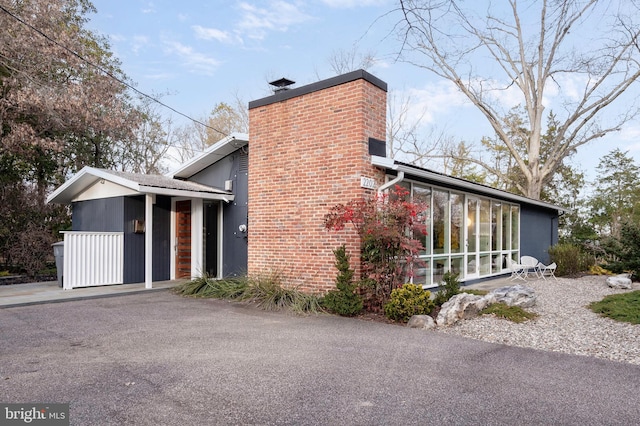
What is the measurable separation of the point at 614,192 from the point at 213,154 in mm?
24924

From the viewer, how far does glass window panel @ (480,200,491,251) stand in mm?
11320

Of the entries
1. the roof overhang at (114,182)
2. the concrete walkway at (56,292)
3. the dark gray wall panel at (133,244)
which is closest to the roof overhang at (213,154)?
the roof overhang at (114,182)

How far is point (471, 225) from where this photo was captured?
10.7 m

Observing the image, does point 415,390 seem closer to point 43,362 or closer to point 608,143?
point 43,362

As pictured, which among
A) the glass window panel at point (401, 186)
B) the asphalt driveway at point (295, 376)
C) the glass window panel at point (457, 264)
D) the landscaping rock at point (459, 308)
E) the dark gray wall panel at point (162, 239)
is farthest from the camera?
the dark gray wall panel at point (162, 239)

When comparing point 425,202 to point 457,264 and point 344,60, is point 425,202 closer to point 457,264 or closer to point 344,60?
point 457,264

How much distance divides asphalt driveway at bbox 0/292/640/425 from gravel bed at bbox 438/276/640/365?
0.35 m

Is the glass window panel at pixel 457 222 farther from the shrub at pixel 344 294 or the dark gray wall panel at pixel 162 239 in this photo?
the dark gray wall panel at pixel 162 239

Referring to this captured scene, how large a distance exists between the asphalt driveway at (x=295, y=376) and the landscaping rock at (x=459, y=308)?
20.9 inches

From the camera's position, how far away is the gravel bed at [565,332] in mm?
4914

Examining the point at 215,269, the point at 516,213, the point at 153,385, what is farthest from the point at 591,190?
the point at 153,385

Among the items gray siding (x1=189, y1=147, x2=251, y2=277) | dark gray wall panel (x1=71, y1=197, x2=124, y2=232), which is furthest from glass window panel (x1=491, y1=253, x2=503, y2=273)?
dark gray wall panel (x1=71, y1=197, x2=124, y2=232)

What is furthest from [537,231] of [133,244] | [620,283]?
[133,244]

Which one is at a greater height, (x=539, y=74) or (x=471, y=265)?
(x=539, y=74)
